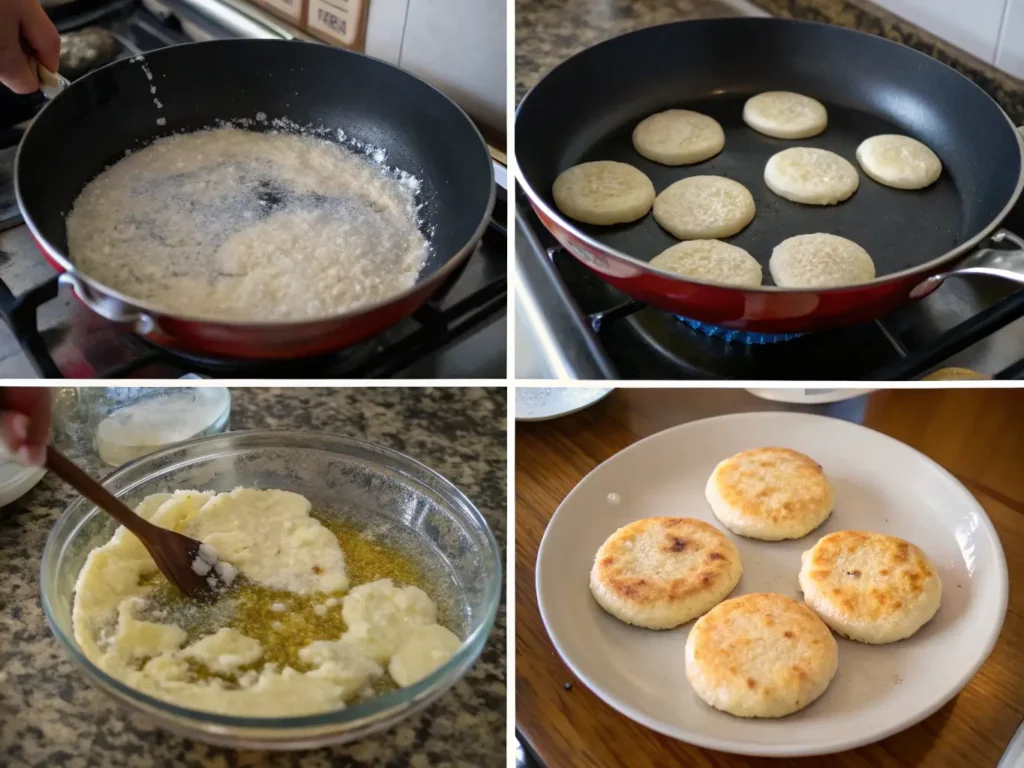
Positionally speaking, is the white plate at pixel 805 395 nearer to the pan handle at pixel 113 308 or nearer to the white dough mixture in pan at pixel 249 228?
the white dough mixture in pan at pixel 249 228

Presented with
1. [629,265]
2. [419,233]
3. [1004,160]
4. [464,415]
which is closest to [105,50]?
[419,233]

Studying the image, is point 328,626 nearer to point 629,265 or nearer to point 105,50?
point 629,265

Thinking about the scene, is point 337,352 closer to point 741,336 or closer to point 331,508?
point 331,508

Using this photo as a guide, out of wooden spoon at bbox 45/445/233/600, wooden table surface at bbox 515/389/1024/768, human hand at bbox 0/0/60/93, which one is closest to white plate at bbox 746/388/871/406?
wooden table surface at bbox 515/389/1024/768

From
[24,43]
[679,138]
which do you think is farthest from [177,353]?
[679,138]

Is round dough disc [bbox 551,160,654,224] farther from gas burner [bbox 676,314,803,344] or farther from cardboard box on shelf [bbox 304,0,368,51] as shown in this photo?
cardboard box on shelf [bbox 304,0,368,51]
